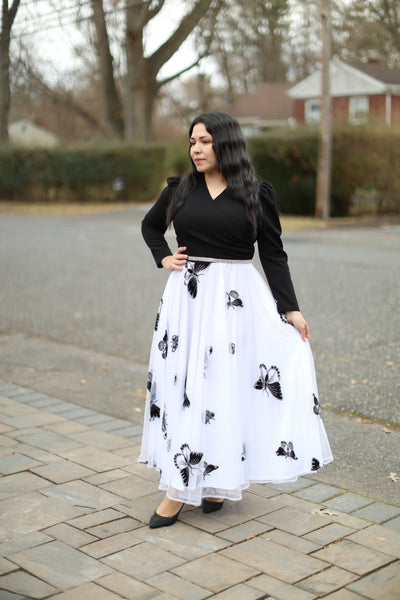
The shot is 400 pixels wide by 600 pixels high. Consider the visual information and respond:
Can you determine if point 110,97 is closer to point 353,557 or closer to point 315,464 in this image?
point 315,464

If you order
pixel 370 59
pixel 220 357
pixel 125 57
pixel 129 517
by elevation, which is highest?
pixel 370 59

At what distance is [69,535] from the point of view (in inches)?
129

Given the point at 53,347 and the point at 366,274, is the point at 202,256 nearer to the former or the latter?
the point at 53,347

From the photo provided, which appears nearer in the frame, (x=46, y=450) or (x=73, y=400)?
(x=46, y=450)

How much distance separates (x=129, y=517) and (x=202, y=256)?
127cm

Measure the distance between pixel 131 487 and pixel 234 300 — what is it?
1.21 meters

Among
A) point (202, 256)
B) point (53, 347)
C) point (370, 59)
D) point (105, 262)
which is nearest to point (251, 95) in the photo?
point (370, 59)

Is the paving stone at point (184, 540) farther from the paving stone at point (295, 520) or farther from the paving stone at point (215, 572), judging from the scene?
the paving stone at point (295, 520)

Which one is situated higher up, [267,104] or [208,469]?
[267,104]

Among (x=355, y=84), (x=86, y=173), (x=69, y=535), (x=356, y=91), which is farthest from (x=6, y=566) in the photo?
(x=356, y=91)

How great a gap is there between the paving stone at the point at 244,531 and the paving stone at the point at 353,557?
1.03 feet

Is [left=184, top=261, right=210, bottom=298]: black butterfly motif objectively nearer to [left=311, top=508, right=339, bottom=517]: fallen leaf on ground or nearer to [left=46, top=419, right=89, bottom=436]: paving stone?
[left=311, top=508, right=339, bottom=517]: fallen leaf on ground

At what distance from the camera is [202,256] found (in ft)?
11.0

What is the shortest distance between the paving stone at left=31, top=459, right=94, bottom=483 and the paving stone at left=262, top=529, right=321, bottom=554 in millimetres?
1174
